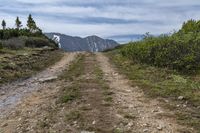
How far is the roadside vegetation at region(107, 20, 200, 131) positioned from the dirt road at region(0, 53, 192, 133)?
511mm

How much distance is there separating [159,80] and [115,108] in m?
7.52

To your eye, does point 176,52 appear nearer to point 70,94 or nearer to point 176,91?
point 176,91

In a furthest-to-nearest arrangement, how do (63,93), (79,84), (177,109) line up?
1. (79,84)
2. (63,93)
3. (177,109)

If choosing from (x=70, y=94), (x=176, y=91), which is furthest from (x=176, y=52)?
(x=70, y=94)

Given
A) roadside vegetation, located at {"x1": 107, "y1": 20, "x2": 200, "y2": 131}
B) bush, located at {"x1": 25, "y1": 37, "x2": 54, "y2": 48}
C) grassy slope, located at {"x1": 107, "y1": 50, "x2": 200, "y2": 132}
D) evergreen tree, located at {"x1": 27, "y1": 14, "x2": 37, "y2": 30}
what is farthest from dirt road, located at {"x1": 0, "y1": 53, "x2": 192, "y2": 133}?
evergreen tree, located at {"x1": 27, "y1": 14, "x2": 37, "y2": 30}

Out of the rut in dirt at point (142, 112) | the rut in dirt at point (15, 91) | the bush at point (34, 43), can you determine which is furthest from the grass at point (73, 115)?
the bush at point (34, 43)

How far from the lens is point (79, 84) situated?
18578 millimetres

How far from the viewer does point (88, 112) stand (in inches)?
479

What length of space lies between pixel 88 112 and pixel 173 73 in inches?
440

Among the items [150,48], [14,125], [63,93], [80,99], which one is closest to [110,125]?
[14,125]

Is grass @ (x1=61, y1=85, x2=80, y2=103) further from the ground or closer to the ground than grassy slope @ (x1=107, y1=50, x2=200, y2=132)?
closer to the ground

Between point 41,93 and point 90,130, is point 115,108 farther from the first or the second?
point 41,93

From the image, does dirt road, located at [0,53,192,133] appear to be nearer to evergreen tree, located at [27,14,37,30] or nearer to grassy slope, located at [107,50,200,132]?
grassy slope, located at [107,50,200,132]

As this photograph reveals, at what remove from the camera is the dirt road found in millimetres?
10469
